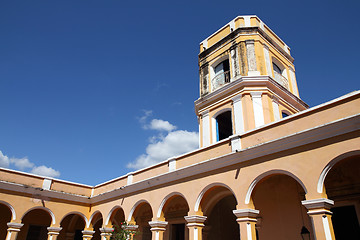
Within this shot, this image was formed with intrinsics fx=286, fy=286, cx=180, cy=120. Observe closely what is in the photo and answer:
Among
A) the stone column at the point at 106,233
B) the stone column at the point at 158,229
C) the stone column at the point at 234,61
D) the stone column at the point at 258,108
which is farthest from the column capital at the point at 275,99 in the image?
the stone column at the point at 106,233

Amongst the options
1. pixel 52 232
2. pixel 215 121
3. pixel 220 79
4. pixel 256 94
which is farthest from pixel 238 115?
pixel 52 232

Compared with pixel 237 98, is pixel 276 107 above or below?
below

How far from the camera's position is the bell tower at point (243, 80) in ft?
38.3

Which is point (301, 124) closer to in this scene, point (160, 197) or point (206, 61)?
point (160, 197)

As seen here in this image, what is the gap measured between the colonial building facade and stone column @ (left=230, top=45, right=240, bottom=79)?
0.05 meters

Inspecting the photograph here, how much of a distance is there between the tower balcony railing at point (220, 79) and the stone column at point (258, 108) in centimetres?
183

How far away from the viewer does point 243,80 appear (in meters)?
11.8

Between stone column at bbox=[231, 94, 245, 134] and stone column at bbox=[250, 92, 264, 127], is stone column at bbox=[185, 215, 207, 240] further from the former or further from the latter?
stone column at bbox=[250, 92, 264, 127]

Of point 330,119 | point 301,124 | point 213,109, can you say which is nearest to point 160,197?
point 213,109

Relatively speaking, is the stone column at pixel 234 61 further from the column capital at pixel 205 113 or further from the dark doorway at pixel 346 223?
the dark doorway at pixel 346 223

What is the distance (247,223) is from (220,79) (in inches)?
299

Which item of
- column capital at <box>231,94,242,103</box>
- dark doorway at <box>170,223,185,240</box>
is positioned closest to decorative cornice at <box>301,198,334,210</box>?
column capital at <box>231,94,242,103</box>

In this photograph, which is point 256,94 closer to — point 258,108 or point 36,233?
point 258,108

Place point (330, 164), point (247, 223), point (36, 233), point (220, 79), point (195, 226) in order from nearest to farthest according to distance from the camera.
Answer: point (330, 164) → point (247, 223) → point (195, 226) → point (220, 79) → point (36, 233)
